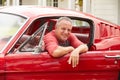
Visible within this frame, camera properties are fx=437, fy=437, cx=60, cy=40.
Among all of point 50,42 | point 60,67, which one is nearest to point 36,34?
point 50,42

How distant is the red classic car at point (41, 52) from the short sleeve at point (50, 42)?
0.04m

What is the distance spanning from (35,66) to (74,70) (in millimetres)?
393

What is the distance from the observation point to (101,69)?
431 cm

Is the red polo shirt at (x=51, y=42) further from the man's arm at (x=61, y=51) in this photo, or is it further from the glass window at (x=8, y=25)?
the glass window at (x=8, y=25)

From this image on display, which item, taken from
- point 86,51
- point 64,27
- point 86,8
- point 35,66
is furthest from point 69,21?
point 86,8

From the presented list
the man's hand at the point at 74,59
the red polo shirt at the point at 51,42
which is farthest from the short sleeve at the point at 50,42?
the man's hand at the point at 74,59

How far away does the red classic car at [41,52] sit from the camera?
13.4ft

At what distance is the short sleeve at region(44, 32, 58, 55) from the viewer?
13.9 feet

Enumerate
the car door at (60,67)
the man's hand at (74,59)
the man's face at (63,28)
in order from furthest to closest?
the man's face at (63,28) → the man's hand at (74,59) → the car door at (60,67)

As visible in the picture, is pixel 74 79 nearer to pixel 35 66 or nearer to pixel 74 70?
pixel 74 70

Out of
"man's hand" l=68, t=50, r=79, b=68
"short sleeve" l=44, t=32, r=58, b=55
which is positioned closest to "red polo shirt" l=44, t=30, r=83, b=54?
"short sleeve" l=44, t=32, r=58, b=55

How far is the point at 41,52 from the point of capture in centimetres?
427

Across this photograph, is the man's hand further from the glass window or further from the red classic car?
the glass window

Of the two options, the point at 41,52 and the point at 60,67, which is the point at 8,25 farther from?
the point at 60,67
